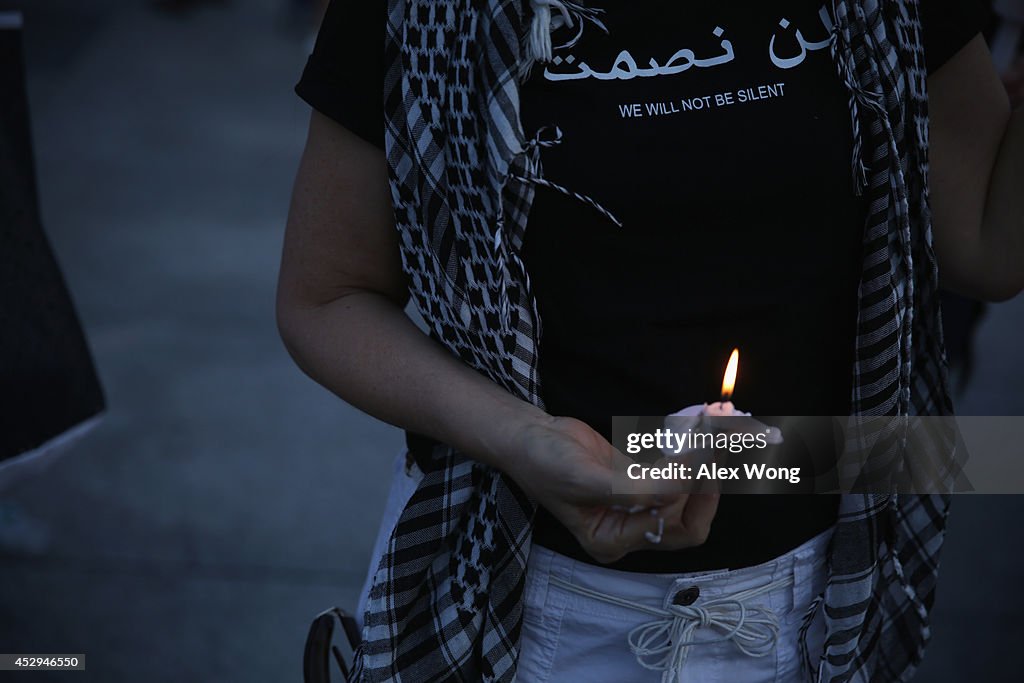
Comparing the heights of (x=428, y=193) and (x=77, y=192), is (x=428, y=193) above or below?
above

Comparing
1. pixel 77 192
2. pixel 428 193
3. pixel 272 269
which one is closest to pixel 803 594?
pixel 428 193

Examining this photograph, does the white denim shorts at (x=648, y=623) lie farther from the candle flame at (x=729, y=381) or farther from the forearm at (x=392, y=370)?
the candle flame at (x=729, y=381)

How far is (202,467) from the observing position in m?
4.13

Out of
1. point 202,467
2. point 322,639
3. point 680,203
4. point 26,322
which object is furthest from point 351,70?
point 202,467

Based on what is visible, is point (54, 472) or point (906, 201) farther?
point (54, 472)

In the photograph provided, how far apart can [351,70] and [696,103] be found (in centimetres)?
45

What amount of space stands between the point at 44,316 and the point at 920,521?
1.49 meters

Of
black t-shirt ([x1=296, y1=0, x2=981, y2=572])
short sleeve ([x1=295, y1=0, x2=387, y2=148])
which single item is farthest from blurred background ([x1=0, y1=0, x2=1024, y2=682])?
black t-shirt ([x1=296, y1=0, x2=981, y2=572])

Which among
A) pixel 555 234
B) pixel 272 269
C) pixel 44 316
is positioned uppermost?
pixel 555 234

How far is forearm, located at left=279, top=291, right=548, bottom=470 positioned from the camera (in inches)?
56.0

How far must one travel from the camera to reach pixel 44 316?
1.83 metres

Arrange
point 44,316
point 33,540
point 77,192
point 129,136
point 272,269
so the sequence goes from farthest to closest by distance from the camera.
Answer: point 129,136 < point 77,192 < point 272,269 < point 33,540 < point 44,316

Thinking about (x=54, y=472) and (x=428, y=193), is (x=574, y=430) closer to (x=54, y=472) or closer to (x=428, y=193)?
(x=428, y=193)
